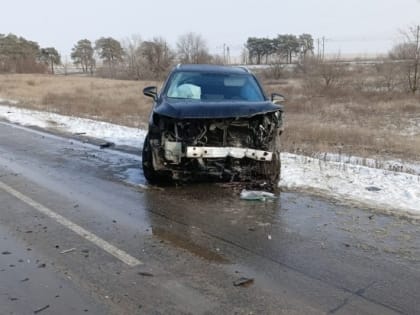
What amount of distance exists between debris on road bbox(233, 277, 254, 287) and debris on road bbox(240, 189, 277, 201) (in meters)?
2.62

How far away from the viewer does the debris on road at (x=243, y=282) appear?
3801mm

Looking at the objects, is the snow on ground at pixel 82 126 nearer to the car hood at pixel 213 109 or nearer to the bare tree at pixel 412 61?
the car hood at pixel 213 109

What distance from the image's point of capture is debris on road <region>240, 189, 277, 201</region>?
256 inches

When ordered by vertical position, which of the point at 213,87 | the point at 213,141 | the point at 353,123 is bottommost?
the point at 353,123

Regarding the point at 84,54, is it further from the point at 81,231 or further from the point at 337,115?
the point at 81,231

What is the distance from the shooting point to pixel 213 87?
781cm

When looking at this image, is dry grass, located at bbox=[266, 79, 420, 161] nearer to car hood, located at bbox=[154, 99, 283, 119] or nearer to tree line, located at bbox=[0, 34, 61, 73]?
car hood, located at bbox=[154, 99, 283, 119]

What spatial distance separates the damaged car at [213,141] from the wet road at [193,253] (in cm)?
35

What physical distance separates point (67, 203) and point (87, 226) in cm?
109

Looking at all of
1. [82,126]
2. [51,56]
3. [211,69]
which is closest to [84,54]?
[51,56]

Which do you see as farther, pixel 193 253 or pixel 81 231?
pixel 81 231

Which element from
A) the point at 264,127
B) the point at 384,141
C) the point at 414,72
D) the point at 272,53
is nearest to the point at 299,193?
the point at 264,127

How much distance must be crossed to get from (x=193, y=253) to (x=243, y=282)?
30.1 inches

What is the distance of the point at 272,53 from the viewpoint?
11662 cm
